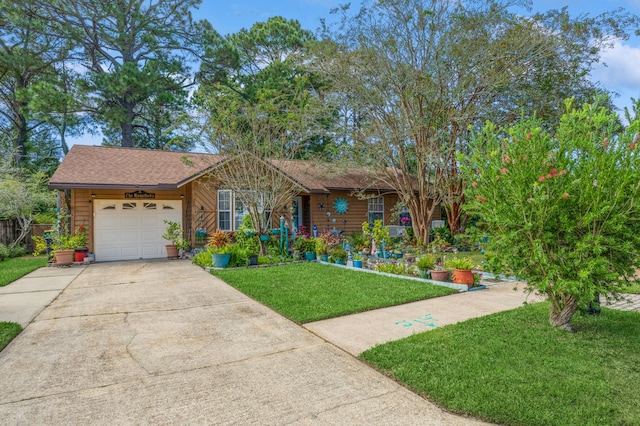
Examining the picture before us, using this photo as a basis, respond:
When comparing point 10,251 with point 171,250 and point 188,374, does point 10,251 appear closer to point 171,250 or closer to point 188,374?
point 171,250

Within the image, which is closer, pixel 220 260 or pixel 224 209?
pixel 220 260

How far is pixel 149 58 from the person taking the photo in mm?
22094

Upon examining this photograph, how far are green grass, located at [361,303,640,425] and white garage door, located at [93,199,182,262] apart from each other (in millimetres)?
10997

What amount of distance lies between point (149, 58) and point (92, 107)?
4.50 m

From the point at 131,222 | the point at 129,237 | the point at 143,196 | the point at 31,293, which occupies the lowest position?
the point at 31,293

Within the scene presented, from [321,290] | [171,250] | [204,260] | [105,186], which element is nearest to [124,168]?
[105,186]

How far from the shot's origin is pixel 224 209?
43.7ft

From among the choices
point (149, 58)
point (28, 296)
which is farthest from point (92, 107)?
point (28, 296)

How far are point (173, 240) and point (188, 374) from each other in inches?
388

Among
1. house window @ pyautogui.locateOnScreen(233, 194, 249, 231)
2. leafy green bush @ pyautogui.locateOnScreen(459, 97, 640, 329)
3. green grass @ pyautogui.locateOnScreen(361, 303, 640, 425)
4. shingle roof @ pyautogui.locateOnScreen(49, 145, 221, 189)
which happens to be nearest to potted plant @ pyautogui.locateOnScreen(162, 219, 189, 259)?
shingle roof @ pyautogui.locateOnScreen(49, 145, 221, 189)

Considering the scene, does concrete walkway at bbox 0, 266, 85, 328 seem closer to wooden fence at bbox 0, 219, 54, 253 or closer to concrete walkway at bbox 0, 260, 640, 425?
concrete walkway at bbox 0, 260, 640, 425

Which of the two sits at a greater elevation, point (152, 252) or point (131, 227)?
point (131, 227)

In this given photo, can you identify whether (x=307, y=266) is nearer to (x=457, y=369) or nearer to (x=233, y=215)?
(x=233, y=215)

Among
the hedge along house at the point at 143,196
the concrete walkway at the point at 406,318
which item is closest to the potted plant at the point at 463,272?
the concrete walkway at the point at 406,318
